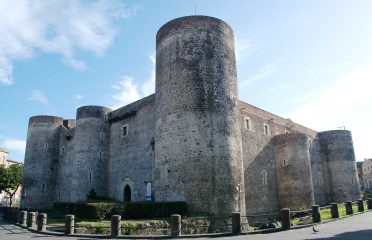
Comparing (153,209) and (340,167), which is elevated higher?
(340,167)

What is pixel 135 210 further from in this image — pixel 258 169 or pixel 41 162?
pixel 41 162

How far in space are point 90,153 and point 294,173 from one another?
18447 millimetres

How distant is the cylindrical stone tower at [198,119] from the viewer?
63.0 feet

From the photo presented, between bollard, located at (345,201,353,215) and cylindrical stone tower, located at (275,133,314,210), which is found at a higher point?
cylindrical stone tower, located at (275,133,314,210)

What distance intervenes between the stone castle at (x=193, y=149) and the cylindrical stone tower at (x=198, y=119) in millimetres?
59

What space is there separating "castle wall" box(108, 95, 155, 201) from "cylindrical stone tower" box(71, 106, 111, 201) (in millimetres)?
713

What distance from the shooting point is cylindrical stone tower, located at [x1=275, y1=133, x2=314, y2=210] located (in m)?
29.0

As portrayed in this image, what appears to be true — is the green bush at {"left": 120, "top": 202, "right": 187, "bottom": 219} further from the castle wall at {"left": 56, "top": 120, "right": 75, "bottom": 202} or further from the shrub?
the castle wall at {"left": 56, "top": 120, "right": 75, "bottom": 202}

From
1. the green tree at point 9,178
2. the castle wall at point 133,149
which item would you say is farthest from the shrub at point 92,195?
the green tree at point 9,178

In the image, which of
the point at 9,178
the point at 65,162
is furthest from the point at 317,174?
the point at 9,178

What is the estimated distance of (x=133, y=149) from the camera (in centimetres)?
2825

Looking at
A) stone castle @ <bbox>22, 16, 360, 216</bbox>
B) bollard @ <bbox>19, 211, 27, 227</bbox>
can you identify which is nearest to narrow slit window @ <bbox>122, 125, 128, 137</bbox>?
stone castle @ <bbox>22, 16, 360, 216</bbox>

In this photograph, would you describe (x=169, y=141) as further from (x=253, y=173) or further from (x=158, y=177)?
(x=253, y=173)

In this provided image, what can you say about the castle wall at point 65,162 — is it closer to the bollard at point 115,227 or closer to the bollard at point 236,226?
the bollard at point 115,227
